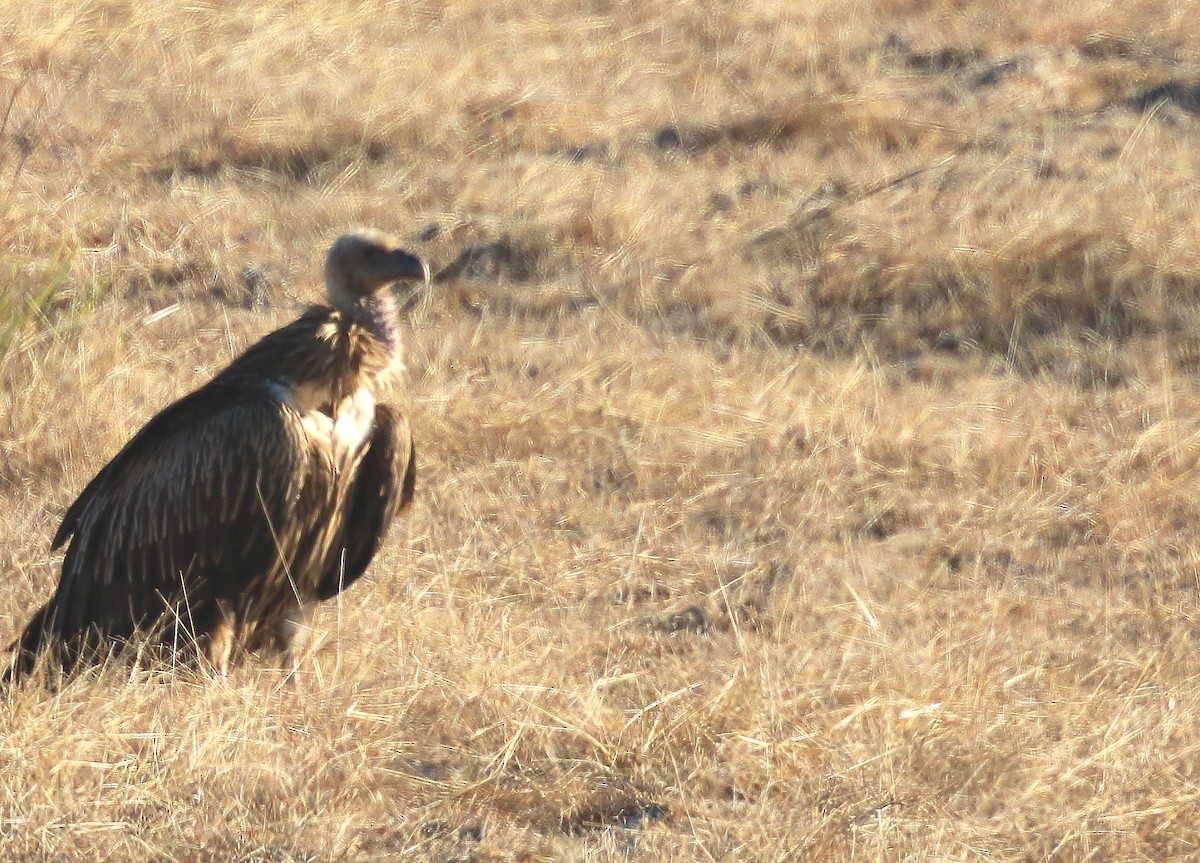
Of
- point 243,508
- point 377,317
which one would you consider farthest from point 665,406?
point 243,508

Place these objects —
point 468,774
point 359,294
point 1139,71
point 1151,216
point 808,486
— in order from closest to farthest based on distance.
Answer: point 468,774 < point 359,294 < point 808,486 < point 1151,216 < point 1139,71

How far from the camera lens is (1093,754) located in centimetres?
373

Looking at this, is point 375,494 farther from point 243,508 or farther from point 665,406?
point 665,406

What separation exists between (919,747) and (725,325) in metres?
3.56

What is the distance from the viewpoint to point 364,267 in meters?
4.75

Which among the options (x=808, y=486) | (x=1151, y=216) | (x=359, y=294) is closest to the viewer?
(x=359, y=294)

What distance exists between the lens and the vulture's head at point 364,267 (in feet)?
15.6

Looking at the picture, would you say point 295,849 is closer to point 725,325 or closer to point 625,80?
point 725,325

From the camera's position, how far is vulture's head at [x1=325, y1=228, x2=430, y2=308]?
475cm

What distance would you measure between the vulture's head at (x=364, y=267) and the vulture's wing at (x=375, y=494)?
1.44 feet

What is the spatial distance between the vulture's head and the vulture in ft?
0.76

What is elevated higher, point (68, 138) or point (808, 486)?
point (68, 138)

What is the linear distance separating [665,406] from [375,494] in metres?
1.88

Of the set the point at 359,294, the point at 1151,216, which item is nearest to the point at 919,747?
the point at 359,294
